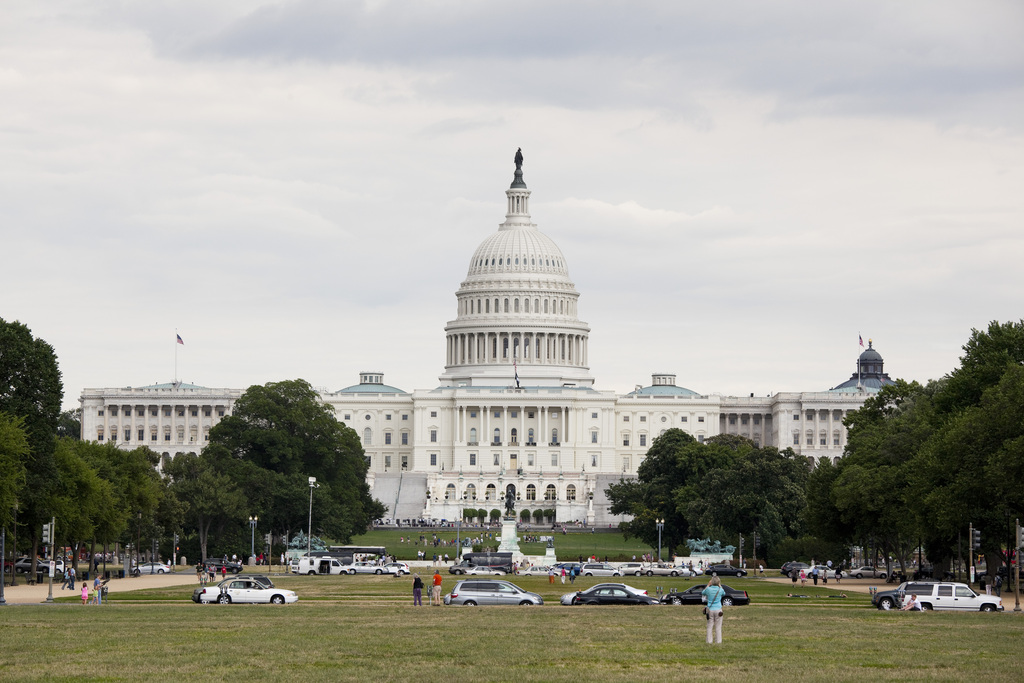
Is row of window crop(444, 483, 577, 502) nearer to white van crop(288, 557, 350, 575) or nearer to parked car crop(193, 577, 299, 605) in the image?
white van crop(288, 557, 350, 575)

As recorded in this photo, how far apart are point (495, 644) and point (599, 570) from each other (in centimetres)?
5563

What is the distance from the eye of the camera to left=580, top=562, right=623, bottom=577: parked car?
93019mm

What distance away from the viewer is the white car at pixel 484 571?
88562 millimetres

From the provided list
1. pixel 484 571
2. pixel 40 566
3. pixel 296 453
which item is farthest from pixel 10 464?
pixel 296 453

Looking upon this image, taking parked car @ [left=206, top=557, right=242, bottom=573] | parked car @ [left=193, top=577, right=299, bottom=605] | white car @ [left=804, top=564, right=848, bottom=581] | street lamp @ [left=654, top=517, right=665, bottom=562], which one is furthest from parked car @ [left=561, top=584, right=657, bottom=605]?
street lamp @ [left=654, top=517, right=665, bottom=562]

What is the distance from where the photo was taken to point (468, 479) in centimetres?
19162

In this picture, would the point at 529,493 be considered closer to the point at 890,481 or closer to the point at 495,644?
the point at 890,481

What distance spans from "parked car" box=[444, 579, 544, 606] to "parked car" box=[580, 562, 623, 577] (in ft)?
110

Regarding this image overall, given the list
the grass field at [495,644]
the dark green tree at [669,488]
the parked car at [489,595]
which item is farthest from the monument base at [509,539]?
the grass field at [495,644]

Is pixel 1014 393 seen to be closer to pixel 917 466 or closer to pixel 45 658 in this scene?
pixel 917 466

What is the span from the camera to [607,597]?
5969 centimetres

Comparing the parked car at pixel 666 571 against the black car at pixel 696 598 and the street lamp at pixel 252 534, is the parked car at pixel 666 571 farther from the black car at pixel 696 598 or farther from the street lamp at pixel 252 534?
the black car at pixel 696 598

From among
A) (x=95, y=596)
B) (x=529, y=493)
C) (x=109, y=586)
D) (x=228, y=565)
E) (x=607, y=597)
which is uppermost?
(x=529, y=493)

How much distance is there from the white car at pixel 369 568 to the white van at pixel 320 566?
64 centimetres
